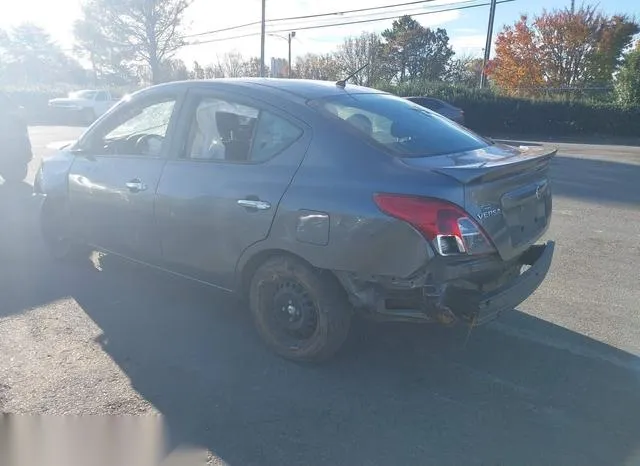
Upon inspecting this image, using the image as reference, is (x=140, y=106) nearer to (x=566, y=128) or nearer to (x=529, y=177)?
(x=529, y=177)

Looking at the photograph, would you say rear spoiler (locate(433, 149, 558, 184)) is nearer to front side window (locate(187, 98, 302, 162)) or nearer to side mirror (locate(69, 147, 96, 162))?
front side window (locate(187, 98, 302, 162))

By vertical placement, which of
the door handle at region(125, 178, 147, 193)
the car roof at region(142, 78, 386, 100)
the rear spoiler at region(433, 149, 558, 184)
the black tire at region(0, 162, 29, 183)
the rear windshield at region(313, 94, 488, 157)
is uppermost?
the car roof at region(142, 78, 386, 100)

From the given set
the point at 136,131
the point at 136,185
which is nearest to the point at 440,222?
the point at 136,185

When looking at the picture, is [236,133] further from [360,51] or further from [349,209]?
[360,51]

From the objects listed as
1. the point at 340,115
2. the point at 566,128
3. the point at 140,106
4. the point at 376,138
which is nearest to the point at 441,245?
the point at 376,138

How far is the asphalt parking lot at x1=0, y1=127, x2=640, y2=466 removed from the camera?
3029mm

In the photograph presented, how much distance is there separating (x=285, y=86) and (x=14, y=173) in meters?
8.13

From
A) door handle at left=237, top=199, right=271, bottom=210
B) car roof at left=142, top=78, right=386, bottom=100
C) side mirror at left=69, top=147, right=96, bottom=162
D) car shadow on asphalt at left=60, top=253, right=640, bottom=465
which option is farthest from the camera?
side mirror at left=69, top=147, right=96, bottom=162

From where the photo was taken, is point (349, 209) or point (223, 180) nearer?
point (349, 209)

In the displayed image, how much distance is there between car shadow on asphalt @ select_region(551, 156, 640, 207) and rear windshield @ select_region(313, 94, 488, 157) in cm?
600

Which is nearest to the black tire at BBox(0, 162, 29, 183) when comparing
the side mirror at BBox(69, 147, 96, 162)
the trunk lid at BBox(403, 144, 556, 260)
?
the side mirror at BBox(69, 147, 96, 162)

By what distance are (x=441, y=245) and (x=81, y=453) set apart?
2147 mm

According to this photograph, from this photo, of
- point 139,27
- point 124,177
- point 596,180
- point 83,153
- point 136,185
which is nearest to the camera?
point 136,185

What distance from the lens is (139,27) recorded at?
136 ft
